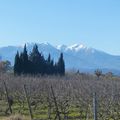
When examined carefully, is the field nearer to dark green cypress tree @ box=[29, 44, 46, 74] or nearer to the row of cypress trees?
the row of cypress trees

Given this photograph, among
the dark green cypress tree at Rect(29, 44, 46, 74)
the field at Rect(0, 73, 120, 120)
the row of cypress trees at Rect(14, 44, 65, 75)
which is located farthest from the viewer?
the dark green cypress tree at Rect(29, 44, 46, 74)

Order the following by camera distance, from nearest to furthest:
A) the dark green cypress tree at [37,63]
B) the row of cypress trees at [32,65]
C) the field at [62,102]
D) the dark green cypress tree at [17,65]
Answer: the field at [62,102]
the dark green cypress tree at [17,65]
the row of cypress trees at [32,65]
the dark green cypress tree at [37,63]

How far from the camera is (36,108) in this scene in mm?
33281

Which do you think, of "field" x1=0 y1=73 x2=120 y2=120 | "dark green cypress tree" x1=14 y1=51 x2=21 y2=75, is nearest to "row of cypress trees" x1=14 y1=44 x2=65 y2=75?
"dark green cypress tree" x1=14 y1=51 x2=21 y2=75

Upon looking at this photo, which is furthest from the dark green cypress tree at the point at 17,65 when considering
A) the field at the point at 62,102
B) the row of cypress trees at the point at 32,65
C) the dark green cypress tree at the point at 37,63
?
the field at the point at 62,102

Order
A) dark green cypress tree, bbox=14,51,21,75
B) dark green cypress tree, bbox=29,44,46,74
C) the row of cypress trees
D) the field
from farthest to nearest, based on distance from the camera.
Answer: dark green cypress tree, bbox=29,44,46,74 < the row of cypress trees < dark green cypress tree, bbox=14,51,21,75 < the field

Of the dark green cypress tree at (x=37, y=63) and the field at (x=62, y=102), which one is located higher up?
the dark green cypress tree at (x=37, y=63)

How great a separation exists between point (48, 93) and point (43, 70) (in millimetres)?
41212

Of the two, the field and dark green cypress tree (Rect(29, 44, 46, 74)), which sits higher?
dark green cypress tree (Rect(29, 44, 46, 74))

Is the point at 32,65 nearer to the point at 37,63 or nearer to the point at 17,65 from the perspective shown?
the point at 37,63

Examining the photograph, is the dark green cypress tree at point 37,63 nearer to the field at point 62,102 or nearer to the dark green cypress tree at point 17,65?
the dark green cypress tree at point 17,65

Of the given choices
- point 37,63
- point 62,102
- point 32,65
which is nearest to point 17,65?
point 32,65

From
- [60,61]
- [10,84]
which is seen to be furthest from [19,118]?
[60,61]

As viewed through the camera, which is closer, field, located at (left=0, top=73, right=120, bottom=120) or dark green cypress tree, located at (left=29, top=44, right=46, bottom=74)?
Answer: field, located at (left=0, top=73, right=120, bottom=120)
